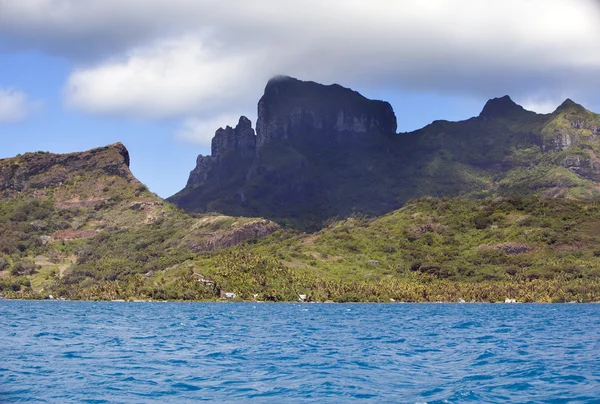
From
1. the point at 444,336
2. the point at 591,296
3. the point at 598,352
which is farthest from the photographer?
the point at 591,296

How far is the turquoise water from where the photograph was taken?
120ft

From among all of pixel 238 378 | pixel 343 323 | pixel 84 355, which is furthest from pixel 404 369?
pixel 343 323

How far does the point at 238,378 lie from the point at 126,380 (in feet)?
22.3

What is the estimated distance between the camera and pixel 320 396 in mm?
36375

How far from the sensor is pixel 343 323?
3745 inches

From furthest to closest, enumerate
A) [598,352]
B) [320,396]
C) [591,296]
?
[591,296], [598,352], [320,396]

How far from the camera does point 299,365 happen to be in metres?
48.7

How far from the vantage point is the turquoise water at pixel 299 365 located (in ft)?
120

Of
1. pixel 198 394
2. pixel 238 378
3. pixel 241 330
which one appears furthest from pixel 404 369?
pixel 241 330

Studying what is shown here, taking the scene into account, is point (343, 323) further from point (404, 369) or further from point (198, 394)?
point (198, 394)

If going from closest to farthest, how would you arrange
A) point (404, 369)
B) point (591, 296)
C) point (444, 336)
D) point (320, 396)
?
point (320, 396) < point (404, 369) < point (444, 336) < point (591, 296)

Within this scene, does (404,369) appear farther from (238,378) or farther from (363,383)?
(238,378)

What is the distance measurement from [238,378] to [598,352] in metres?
29.5

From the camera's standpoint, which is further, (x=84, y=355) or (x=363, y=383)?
(x=84, y=355)
